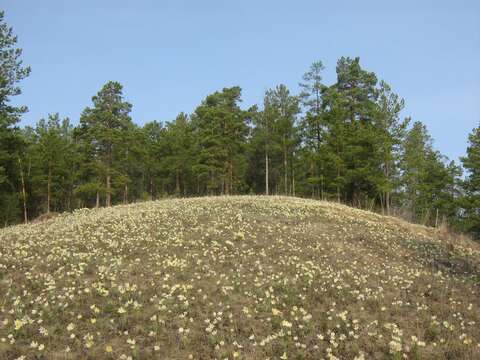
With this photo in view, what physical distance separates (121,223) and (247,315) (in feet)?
34.8

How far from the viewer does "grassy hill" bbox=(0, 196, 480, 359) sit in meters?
8.64

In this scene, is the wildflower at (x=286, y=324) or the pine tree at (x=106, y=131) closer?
the wildflower at (x=286, y=324)

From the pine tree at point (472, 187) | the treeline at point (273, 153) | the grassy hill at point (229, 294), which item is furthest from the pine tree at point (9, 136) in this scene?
the pine tree at point (472, 187)

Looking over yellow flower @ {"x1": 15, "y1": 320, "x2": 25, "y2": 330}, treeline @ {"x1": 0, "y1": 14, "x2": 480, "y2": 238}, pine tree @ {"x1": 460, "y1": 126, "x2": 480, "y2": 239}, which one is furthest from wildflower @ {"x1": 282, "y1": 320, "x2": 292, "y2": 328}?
pine tree @ {"x1": 460, "y1": 126, "x2": 480, "y2": 239}

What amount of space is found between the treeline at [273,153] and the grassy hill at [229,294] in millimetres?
20854

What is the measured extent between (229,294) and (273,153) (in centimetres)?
4029

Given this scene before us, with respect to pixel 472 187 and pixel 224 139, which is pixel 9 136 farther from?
pixel 472 187

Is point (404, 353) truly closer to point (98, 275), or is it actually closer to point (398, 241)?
point (98, 275)

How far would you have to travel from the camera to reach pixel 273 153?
5050 centimetres

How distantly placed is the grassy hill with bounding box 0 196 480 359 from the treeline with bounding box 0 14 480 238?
20.9 m

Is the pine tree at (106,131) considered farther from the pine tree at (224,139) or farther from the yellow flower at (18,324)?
the yellow flower at (18,324)

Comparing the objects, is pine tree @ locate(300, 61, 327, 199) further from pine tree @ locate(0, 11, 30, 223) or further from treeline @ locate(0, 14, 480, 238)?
pine tree @ locate(0, 11, 30, 223)

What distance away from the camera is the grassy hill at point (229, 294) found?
28.3 ft

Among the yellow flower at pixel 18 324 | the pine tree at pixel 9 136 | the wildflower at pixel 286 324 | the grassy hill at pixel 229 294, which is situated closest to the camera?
the grassy hill at pixel 229 294
